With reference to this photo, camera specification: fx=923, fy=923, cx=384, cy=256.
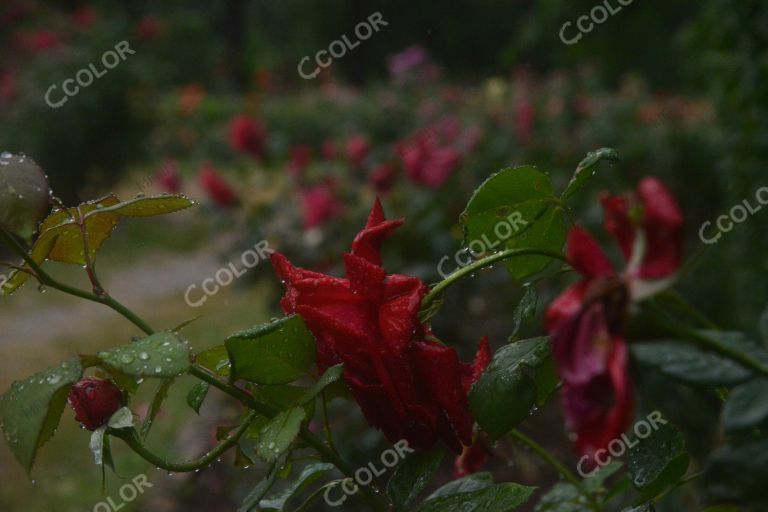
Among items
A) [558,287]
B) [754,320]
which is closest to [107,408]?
[754,320]

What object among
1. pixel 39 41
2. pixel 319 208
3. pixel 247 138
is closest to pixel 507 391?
pixel 319 208

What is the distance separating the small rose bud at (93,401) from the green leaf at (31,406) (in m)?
0.06

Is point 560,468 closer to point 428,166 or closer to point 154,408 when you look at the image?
point 154,408

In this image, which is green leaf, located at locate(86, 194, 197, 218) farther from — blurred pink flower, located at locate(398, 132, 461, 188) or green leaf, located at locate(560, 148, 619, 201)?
blurred pink flower, located at locate(398, 132, 461, 188)

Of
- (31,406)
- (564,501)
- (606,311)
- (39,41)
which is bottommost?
(564,501)

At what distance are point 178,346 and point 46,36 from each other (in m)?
8.09

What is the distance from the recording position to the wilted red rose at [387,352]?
0.51 meters

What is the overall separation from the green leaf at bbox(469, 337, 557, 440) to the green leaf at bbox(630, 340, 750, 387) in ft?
0.47

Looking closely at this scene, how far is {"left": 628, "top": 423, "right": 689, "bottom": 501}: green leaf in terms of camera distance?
51 cm

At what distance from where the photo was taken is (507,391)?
1.65 ft

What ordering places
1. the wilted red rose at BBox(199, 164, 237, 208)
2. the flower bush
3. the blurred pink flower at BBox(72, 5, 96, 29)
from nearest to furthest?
the flower bush
the wilted red rose at BBox(199, 164, 237, 208)
the blurred pink flower at BBox(72, 5, 96, 29)

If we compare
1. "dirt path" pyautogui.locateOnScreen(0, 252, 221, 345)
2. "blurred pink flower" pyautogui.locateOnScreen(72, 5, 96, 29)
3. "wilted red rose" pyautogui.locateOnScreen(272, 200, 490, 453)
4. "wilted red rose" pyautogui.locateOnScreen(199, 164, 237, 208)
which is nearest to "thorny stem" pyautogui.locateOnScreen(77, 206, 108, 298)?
"wilted red rose" pyautogui.locateOnScreen(272, 200, 490, 453)

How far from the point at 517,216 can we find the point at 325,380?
0.15 m

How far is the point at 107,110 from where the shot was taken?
24.4ft
